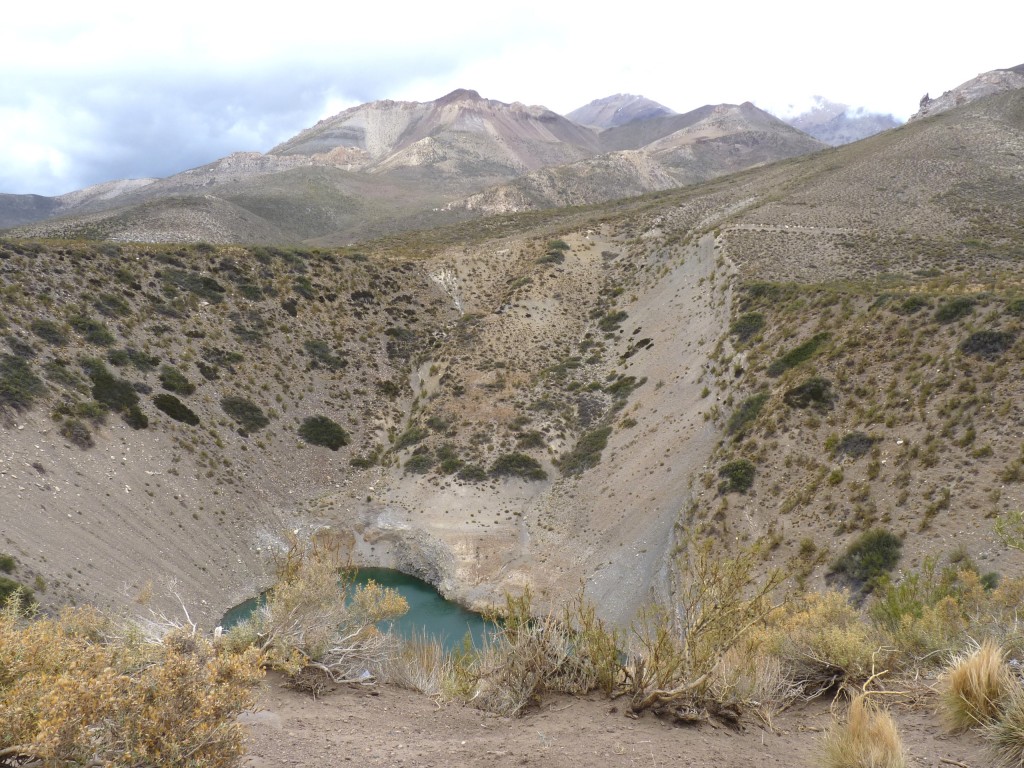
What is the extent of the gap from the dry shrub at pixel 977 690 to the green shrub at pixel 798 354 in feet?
80.5

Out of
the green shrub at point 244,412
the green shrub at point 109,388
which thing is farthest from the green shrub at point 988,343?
the green shrub at point 109,388

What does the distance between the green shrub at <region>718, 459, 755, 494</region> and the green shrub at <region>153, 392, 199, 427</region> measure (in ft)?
94.4

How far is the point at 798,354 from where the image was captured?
29750mm

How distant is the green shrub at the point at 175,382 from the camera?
1375 inches

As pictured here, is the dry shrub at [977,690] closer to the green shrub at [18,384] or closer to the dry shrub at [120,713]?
the dry shrub at [120,713]

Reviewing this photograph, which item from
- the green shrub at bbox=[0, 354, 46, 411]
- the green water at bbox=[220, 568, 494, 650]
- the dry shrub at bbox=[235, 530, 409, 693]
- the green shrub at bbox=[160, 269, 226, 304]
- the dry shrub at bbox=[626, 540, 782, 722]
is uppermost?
the green shrub at bbox=[160, 269, 226, 304]

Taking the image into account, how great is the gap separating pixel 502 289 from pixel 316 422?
22846 mm

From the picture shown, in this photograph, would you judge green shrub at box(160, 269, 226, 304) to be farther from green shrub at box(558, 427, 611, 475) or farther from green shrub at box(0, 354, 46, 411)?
green shrub at box(558, 427, 611, 475)

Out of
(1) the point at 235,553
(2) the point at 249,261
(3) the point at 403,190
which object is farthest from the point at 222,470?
(3) the point at 403,190

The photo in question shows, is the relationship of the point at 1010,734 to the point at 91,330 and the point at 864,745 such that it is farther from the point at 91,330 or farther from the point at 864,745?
the point at 91,330

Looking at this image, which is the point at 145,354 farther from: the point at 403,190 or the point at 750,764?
the point at 403,190

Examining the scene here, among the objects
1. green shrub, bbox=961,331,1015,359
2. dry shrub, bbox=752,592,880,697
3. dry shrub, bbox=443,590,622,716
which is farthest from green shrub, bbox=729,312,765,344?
dry shrub, bbox=443,590,622,716

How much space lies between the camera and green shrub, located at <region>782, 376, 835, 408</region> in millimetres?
25719

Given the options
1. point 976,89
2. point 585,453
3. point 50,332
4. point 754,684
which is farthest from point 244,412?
point 976,89
